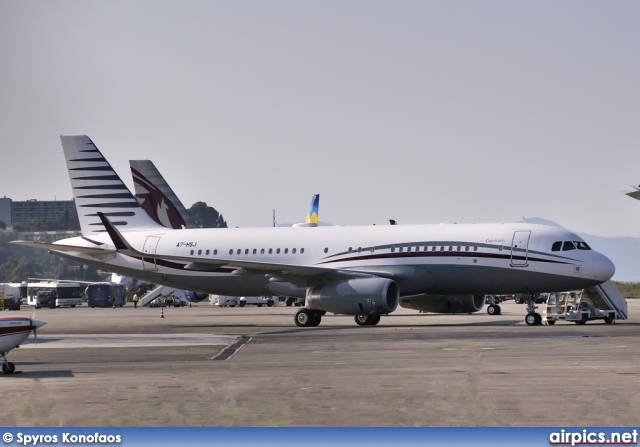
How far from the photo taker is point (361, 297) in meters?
45.2

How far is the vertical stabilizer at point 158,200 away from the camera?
196 ft

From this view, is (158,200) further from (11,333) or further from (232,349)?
(11,333)

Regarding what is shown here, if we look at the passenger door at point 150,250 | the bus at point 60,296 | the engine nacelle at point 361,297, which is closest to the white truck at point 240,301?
the bus at point 60,296

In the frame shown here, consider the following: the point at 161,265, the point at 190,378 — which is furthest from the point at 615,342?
the point at 161,265

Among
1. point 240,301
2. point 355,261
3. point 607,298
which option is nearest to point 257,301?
point 240,301

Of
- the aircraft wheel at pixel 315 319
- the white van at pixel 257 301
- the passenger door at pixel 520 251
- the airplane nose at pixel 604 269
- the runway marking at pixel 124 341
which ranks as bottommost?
the runway marking at pixel 124 341

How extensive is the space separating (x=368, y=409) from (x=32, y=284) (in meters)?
119

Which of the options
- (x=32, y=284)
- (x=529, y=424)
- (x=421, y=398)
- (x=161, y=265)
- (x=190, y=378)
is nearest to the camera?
(x=529, y=424)

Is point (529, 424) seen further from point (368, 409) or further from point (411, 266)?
point (411, 266)

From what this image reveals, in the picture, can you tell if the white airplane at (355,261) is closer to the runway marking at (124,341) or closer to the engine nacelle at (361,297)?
the engine nacelle at (361,297)

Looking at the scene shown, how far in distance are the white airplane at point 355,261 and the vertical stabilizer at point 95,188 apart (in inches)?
28.9

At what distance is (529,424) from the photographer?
15.8 m

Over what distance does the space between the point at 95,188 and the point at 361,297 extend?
725 inches

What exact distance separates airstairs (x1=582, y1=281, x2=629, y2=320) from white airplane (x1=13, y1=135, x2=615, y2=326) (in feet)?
8.18
